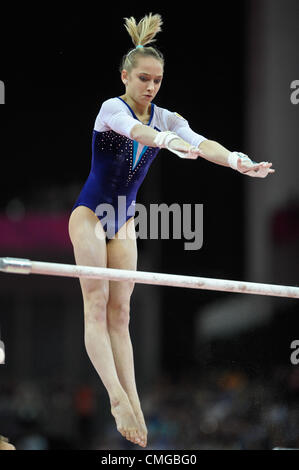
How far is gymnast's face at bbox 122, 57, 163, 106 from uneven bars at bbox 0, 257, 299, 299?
39.3 inches

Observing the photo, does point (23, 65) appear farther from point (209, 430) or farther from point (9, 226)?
point (209, 430)

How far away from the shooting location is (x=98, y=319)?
3576 millimetres

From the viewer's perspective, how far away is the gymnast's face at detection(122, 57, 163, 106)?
3.63 meters

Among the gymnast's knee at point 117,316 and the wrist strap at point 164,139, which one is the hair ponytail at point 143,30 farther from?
the gymnast's knee at point 117,316

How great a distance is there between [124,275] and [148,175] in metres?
2.21

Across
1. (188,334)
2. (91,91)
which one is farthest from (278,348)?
(91,91)

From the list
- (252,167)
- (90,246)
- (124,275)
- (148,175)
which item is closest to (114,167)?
(90,246)

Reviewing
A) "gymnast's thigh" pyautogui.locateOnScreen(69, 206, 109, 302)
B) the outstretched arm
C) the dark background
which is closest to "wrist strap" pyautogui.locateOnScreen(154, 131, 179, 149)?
the outstretched arm

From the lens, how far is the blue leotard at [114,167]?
3.60m

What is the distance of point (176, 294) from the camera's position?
588cm

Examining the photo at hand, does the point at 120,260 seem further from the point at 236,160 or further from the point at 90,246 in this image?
the point at 236,160

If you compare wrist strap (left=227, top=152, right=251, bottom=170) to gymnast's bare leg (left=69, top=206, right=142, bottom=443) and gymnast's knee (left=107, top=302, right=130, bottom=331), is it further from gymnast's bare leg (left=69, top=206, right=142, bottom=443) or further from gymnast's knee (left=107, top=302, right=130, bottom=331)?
gymnast's knee (left=107, top=302, right=130, bottom=331)
